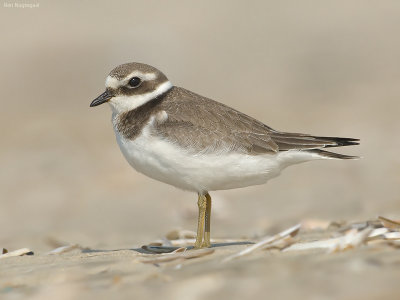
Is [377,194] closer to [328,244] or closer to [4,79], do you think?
[328,244]

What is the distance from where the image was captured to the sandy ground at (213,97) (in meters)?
4.53

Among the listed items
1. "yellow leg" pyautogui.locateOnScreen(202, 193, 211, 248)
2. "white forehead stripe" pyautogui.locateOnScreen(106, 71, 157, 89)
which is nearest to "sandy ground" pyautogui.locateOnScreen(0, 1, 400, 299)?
"yellow leg" pyautogui.locateOnScreen(202, 193, 211, 248)

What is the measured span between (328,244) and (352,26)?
1933 cm

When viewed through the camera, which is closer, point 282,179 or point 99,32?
point 282,179

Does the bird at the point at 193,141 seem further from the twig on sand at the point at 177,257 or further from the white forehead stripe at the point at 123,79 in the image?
the twig on sand at the point at 177,257

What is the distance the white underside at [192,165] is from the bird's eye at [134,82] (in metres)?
0.64

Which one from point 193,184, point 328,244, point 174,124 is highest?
point 174,124

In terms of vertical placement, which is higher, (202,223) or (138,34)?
(138,34)

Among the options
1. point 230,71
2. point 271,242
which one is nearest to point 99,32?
point 230,71

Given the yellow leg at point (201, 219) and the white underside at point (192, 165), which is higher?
the white underside at point (192, 165)

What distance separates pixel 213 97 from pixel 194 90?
0.56 m

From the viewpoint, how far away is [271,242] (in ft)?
17.2

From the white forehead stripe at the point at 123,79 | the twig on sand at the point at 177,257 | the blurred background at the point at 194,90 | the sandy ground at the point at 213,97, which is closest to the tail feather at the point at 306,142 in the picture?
the white forehead stripe at the point at 123,79

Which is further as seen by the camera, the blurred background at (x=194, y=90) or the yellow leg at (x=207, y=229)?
the blurred background at (x=194, y=90)
